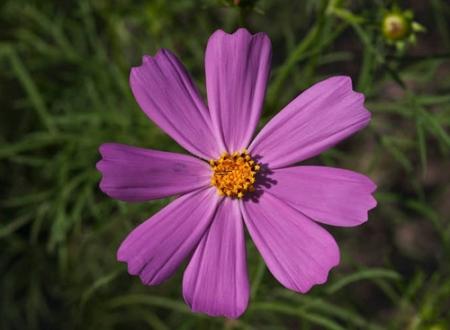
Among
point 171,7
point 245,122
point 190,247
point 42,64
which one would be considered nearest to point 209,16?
point 171,7

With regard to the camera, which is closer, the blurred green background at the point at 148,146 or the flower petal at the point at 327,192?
the flower petal at the point at 327,192

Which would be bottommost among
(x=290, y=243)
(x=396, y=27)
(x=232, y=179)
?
(x=290, y=243)

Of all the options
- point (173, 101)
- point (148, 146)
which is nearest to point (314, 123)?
point (173, 101)

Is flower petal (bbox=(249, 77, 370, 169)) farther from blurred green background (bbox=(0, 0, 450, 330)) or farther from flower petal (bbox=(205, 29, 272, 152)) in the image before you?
blurred green background (bbox=(0, 0, 450, 330))

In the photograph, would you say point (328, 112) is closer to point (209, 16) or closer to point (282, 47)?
point (209, 16)

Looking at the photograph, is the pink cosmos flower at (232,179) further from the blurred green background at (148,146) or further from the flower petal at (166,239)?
the blurred green background at (148,146)

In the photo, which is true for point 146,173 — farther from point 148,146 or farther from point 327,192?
point 148,146

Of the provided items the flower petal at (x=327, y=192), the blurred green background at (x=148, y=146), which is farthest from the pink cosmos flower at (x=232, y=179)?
the blurred green background at (x=148, y=146)

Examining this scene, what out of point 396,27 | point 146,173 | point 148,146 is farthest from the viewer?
point 148,146
